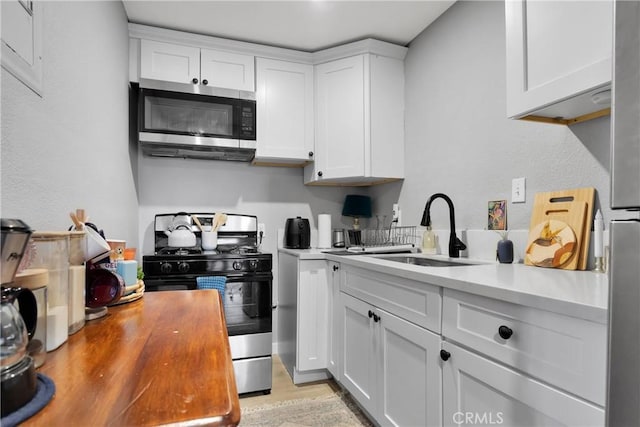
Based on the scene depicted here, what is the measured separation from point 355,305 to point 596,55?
148 cm

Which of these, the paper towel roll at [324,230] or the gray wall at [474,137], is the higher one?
the gray wall at [474,137]

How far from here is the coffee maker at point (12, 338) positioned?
395mm

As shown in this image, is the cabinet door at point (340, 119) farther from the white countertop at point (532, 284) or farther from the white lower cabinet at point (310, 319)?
the white countertop at point (532, 284)

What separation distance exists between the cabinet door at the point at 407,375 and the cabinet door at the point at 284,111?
145 cm

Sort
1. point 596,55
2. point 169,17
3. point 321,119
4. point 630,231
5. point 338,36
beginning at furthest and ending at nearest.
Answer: point 321,119, point 338,36, point 169,17, point 596,55, point 630,231

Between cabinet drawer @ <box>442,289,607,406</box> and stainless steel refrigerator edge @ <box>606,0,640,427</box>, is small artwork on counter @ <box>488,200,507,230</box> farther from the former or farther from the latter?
stainless steel refrigerator edge @ <box>606,0,640,427</box>

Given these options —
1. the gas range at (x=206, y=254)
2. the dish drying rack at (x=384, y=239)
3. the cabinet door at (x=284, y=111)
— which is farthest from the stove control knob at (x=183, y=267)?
the dish drying rack at (x=384, y=239)

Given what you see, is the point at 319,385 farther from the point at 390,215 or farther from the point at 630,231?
the point at 630,231

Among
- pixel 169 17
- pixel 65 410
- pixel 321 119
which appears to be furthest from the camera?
pixel 321 119

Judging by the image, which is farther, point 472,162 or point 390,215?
point 390,215

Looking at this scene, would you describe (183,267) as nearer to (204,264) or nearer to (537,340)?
(204,264)

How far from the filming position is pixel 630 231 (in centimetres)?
51

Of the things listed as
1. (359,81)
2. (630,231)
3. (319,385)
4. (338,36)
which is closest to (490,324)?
(630,231)

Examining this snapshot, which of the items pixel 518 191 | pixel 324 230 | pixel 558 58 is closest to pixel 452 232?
pixel 518 191
